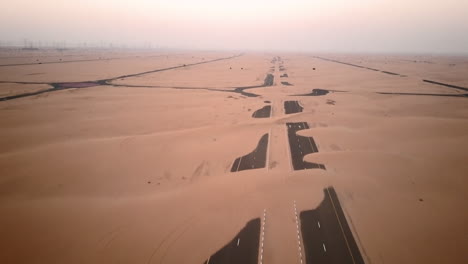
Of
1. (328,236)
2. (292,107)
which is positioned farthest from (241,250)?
(292,107)

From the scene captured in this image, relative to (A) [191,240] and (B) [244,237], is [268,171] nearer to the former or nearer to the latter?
(B) [244,237]

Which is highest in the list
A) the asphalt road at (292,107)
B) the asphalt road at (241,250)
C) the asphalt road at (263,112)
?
the asphalt road at (292,107)

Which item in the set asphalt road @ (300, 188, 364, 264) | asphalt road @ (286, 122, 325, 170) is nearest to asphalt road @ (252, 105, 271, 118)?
asphalt road @ (286, 122, 325, 170)

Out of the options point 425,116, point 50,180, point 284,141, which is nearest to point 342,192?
point 284,141

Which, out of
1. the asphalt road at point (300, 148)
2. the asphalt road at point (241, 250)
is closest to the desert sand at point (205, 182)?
the asphalt road at point (241, 250)

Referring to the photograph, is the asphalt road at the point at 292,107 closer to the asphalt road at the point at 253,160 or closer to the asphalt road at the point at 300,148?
the asphalt road at the point at 300,148

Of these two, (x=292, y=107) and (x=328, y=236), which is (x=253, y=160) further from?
(x=292, y=107)

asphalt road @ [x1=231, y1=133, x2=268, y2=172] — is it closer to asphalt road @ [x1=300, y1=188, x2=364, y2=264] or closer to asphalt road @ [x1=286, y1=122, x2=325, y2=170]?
asphalt road @ [x1=286, y1=122, x2=325, y2=170]
